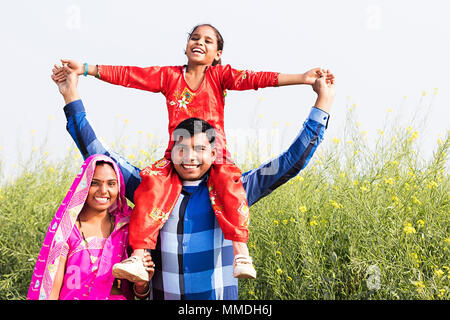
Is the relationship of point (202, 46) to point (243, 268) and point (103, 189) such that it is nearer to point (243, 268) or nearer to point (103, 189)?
point (103, 189)

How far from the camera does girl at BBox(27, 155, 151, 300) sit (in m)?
2.34

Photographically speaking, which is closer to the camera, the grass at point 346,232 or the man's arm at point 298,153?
the man's arm at point 298,153

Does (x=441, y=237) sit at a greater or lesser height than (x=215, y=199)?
lesser

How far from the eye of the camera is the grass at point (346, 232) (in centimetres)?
314

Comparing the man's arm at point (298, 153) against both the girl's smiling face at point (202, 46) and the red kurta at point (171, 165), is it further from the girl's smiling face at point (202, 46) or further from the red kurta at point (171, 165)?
the girl's smiling face at point (202, 46)

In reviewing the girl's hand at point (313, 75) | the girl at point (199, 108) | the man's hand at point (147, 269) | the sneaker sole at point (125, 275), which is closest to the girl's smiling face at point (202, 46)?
the girl at point (199, 108)

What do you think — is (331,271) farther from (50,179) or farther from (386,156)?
(50,179)

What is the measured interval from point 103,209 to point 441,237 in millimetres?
2170

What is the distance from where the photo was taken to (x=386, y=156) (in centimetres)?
385

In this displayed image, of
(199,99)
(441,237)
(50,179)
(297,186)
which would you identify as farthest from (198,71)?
(50,179)

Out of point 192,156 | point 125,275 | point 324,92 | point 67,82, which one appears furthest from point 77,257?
point 324,92

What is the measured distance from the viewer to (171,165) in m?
2.48

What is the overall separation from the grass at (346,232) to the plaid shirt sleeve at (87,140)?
1.10m

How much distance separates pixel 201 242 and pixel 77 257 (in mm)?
574
